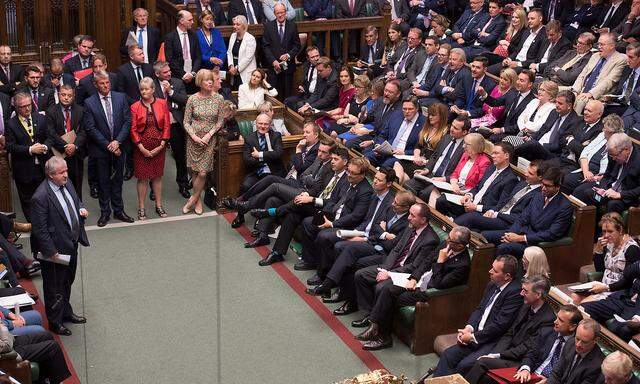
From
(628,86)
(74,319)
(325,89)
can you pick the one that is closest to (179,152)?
(325,89)

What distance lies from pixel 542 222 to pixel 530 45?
392cm

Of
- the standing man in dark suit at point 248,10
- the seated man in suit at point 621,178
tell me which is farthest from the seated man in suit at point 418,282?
the standing man in dark suit at point 248,10

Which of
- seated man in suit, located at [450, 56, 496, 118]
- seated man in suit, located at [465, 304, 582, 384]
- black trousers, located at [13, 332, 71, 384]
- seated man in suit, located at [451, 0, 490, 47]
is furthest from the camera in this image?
seated man in suit, located at [451, 0, 490, 47]

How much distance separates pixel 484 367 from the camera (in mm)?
7496

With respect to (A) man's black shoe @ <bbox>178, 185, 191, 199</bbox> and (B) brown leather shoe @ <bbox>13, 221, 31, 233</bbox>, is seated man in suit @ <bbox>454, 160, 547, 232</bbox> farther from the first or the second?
(B) brown leather shoe @ <bbox>13, 221, 31, 233</bbox>

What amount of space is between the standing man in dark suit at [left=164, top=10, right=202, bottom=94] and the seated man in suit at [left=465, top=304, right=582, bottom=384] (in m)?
5.98

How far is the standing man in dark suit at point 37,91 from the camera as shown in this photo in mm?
10812

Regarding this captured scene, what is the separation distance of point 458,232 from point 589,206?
1319 mm

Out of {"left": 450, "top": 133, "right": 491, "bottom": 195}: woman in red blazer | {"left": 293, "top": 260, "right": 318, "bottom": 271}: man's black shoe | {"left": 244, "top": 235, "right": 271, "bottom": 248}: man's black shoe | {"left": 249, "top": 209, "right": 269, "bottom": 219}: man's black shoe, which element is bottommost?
{"left": 293, "top": 260, "right": 318, "bottom": 271}: man's black shoe

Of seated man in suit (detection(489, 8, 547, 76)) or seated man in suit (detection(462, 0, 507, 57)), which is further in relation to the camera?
seated man in suit (detection(462, 0, 507, 57))

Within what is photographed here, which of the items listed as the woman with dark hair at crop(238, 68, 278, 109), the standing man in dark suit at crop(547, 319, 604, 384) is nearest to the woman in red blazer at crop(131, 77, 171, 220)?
the woman with dark hair at crop(238, 68, 278, 109)

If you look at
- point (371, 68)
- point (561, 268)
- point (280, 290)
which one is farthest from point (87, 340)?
point (371, 68)

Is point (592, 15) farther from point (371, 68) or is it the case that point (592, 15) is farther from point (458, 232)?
point (458, 232)

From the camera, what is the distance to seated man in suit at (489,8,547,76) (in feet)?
39.8
